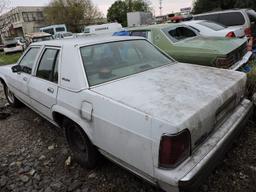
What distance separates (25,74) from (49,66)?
2.88 ft

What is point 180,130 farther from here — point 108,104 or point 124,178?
point 124,178

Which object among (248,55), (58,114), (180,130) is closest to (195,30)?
(248,55)

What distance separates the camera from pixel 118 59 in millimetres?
2961

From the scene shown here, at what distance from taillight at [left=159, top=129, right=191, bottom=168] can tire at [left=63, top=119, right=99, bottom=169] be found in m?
1.10

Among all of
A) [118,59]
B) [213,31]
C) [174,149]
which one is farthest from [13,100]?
[213,31]

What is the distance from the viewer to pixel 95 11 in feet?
141

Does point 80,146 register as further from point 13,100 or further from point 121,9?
point 121,9

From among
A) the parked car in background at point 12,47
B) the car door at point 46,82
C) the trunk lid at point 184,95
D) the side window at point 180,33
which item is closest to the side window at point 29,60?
the car door at point 46,82

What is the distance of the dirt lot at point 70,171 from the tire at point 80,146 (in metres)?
0.15

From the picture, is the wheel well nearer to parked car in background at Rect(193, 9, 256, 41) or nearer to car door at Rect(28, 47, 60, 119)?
car door at Rect(28, 47, 60, 119)

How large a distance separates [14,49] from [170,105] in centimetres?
2229

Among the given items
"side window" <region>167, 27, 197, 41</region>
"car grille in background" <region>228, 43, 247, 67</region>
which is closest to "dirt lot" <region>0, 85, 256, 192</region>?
"car grille in background" <region>228, 43, 247, 67</region>

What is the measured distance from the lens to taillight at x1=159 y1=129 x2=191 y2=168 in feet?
5.60

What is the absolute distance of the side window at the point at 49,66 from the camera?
2988 millimetres
